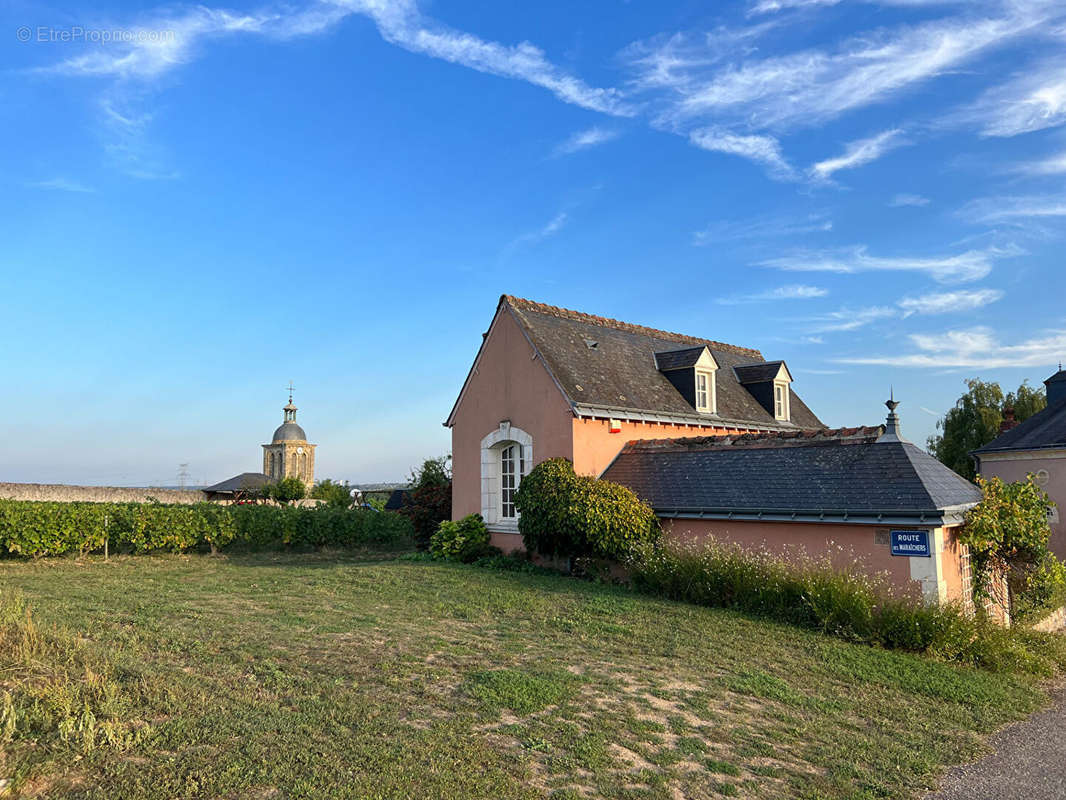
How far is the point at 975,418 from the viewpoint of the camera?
111 feet

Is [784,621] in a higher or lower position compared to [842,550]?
lower

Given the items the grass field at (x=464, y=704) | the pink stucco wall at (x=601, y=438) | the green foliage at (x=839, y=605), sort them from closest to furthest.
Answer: the grass field at (x=464, y=704) < the green foliage at (x=839, y=605) < the pink stucco wall at (x=601, y=438)

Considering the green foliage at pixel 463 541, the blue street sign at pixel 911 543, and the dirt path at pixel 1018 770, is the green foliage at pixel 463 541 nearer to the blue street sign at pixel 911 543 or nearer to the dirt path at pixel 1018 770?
the blue street sign at pixel 911 543

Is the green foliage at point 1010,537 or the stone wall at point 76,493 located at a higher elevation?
the stone wall at point 76,493

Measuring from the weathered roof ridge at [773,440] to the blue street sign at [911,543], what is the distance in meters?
2.35

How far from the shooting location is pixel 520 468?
1780cm

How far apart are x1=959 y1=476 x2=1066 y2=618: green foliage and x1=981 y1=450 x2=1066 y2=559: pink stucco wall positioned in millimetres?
10497

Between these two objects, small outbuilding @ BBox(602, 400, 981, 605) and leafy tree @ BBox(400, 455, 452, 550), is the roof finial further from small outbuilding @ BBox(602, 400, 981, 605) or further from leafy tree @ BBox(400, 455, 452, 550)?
leafy tree @ BBox(400, 455, 452, 550)

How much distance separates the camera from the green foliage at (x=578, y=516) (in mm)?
14023

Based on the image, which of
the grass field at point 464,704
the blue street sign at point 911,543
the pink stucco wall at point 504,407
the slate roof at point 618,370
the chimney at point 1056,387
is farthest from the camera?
the chimney at point 1056,387

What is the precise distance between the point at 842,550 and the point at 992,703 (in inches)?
152

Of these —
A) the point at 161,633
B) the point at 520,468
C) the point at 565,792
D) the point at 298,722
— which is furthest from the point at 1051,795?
the point at 520,468

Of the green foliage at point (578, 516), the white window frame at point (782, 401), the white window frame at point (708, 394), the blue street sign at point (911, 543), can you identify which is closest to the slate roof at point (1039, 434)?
the white window frame at point (782, 401)

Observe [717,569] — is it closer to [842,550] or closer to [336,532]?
[842,550]
